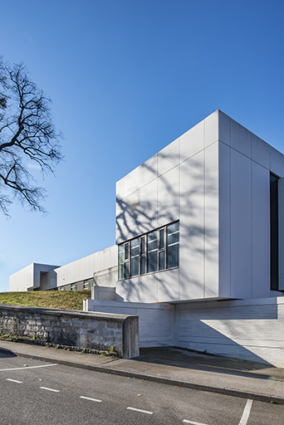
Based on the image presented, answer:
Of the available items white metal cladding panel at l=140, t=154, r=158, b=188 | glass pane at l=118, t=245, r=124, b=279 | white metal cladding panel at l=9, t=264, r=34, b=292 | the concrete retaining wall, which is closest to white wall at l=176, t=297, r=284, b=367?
the concrete retaining wall

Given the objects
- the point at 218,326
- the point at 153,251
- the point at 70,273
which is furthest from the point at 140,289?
the point at 70,273

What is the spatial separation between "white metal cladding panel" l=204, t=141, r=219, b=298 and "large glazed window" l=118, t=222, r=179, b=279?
7.19 ft

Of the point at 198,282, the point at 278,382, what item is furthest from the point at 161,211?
the point at 278,382

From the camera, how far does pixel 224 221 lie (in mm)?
13164

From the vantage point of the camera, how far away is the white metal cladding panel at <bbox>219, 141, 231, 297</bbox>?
42.0 feet

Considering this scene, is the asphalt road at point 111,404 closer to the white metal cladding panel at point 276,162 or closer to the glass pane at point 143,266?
the glass pane at point 143,266

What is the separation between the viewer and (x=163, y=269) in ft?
53.2

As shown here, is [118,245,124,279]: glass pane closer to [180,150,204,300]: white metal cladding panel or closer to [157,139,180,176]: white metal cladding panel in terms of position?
[157,139,180,176]: white metal cladding panel

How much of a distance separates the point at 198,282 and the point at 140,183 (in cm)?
642

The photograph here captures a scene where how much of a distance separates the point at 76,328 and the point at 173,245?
5694 mm

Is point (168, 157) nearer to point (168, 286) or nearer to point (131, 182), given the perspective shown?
point (131, 182)

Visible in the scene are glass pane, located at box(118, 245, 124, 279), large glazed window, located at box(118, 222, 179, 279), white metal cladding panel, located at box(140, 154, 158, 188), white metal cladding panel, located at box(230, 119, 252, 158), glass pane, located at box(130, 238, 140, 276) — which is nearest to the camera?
white metal cladding panel, located at box(230, 119, 252, 158)

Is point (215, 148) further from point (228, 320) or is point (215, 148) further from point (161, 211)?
point (228, 320)

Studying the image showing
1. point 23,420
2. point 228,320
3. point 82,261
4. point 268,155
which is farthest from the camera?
point 82,261
